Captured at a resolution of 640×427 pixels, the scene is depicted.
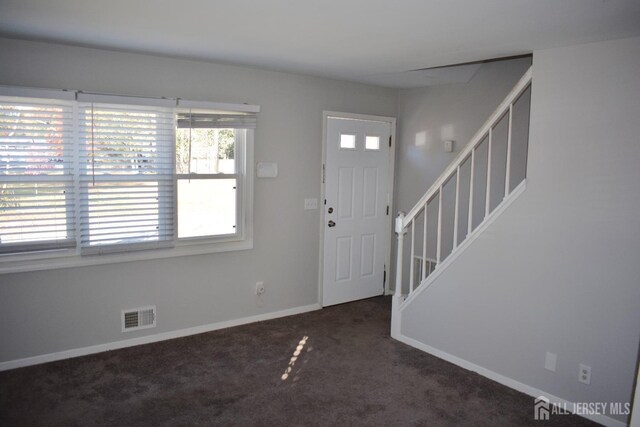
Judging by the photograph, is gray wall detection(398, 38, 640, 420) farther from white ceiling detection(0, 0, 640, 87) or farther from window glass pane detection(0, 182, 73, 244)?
window glass pane detection(0, 182, 73, 244)

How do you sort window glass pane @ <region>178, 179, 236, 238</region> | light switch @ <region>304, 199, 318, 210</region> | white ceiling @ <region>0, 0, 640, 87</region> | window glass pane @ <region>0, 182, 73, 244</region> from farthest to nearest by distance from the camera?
light switch @ <region>304, 199, 318, 210</region>, window glass pane @ <region>178, 179, 236, 238</region>, window glass pane @ <region>0, 182, 73, 244</region>, white ceiling @ <region>0, 0, 640, 87</region>

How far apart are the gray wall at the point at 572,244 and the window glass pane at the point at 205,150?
225 centimetres

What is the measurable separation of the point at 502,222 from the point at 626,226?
770 mm

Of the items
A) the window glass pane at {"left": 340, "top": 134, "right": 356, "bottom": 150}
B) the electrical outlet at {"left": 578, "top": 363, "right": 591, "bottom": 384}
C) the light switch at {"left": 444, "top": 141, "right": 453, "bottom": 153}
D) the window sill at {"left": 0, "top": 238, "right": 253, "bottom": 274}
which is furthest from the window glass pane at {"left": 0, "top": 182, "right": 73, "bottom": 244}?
the electrical outlet at {"left": 578, "top": 363, "right": 591, "bottom": 384}

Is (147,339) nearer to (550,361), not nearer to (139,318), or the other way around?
(139,318)

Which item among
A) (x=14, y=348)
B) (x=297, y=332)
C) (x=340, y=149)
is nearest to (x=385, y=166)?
(x=340, y=149)

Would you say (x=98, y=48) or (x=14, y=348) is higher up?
(x=98, y=48)

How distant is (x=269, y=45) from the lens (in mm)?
3381

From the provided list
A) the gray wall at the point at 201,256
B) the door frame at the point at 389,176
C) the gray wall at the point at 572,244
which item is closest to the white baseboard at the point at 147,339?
the gray wall at the point at 201,256

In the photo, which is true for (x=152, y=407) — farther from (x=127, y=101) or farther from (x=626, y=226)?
(x=626, y=226)

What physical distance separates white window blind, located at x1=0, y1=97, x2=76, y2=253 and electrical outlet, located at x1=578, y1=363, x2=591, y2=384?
369 centimetres

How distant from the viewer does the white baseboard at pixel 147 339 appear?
3.60m

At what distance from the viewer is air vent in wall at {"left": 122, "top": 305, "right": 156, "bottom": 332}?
13.0ft

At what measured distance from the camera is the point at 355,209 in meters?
5.22
